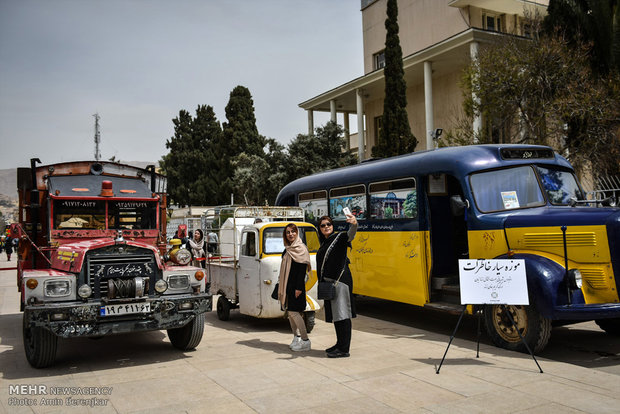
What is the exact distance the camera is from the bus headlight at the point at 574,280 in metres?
6.94

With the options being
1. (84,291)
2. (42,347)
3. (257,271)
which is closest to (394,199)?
(257,271)

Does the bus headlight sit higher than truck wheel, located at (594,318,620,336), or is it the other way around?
the bus headlight

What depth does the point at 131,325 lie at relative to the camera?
6.84m

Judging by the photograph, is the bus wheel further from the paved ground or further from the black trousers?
the black trousers

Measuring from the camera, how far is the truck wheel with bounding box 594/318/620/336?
28.0 feet

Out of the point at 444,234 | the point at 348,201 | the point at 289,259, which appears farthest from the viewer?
the point at 348,201

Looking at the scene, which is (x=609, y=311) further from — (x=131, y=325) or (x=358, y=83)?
(x=358, y=83)

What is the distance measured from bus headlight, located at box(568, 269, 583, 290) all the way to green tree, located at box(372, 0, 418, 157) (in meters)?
19.0

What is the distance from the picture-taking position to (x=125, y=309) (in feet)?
22.3

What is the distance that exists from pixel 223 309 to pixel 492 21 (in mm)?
25542

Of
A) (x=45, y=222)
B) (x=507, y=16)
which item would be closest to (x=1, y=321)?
(x=45, y=222)

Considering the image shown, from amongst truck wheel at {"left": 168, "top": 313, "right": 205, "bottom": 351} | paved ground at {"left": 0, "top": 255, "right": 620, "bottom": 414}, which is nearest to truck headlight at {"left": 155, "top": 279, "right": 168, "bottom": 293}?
truck wheel at {"left": 168, "top": 313, "right": 205, "bottom": 351}

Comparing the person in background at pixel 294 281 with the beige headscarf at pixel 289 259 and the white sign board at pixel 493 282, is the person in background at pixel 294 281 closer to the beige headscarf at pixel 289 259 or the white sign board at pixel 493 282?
the beige headscarf at pixel 289 259

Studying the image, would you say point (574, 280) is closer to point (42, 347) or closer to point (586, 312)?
point (586, 312)
